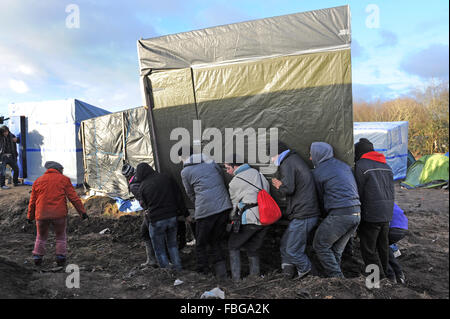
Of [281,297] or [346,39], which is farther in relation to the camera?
[346,39]

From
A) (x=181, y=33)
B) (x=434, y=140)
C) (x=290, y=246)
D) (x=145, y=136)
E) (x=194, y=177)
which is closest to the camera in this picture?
(x=290, y=246)

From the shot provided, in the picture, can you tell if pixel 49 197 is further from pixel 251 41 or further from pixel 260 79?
pixel 251 41

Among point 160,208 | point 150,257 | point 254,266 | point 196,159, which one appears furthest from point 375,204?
point 150,257

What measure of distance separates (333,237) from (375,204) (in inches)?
26.8

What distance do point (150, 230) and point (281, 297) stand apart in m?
2.15

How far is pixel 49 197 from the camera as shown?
4758 millimetres

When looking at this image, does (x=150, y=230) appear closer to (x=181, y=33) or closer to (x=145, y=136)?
(x=181, y=33)

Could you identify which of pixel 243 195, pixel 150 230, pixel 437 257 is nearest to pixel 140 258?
pixel 150 230

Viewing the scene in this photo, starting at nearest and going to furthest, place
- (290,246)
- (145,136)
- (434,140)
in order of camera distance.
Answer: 1. (290,246)
2. (145,136)
3. (434,140)

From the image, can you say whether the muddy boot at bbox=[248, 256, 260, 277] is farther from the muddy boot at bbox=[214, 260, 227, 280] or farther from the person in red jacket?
the person in red jacket

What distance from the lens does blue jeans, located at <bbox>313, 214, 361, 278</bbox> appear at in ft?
12.3

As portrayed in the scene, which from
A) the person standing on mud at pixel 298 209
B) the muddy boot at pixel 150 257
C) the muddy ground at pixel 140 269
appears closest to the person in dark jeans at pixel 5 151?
the muddy ground at pixel 140 269

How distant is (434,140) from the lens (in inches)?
613

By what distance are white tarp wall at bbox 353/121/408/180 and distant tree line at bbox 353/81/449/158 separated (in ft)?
7.30
